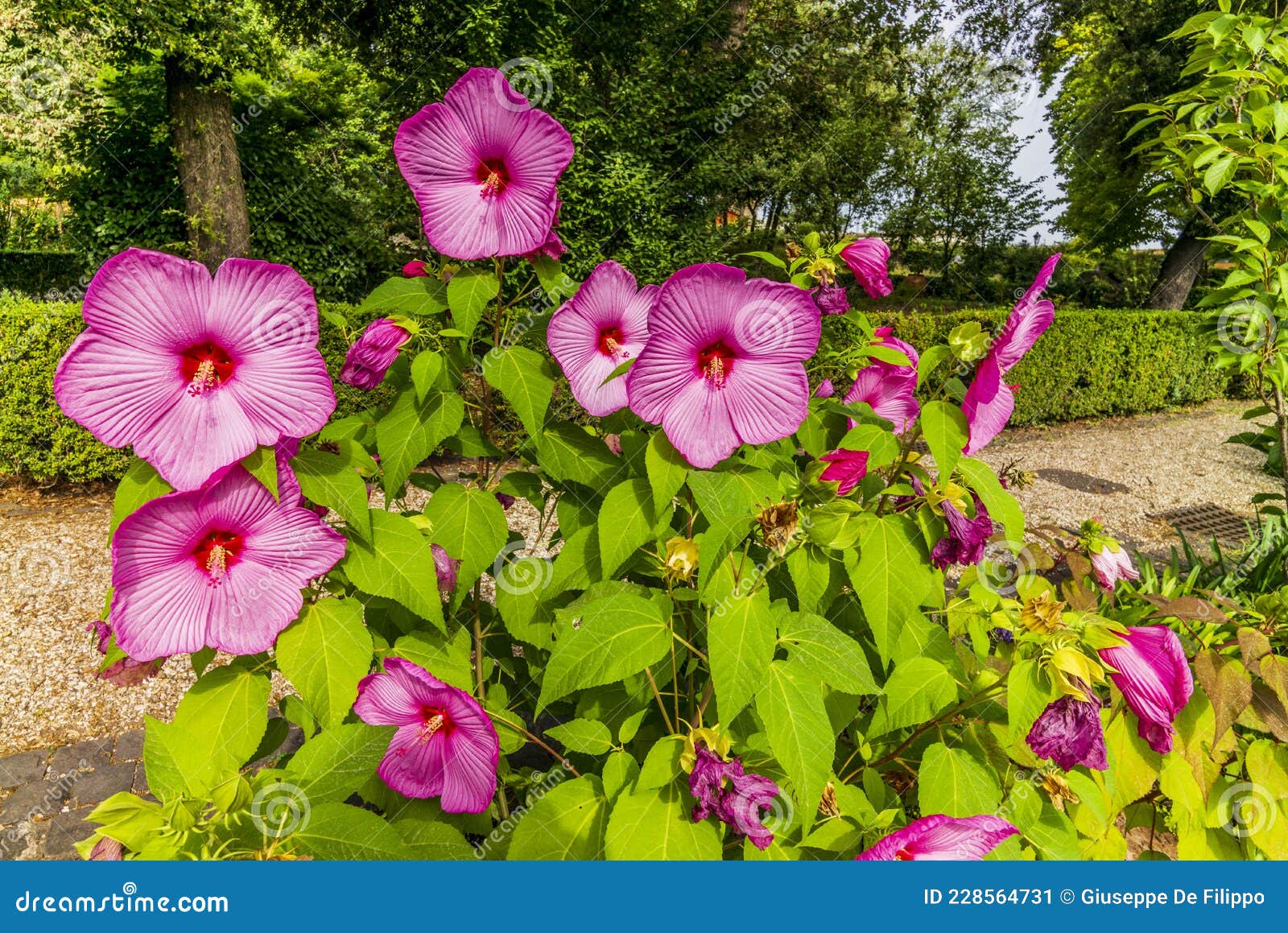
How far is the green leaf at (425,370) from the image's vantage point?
1.03 m

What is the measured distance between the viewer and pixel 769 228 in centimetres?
1590

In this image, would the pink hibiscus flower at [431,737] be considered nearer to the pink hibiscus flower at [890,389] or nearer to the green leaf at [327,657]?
the green leaf at [327,657]

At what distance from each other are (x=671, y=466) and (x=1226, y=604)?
1725mm

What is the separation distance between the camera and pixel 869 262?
1.17 m

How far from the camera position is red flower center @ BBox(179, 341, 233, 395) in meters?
0.83

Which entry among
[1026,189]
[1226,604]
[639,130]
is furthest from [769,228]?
[1226,604]

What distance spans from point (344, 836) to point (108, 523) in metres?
5.88

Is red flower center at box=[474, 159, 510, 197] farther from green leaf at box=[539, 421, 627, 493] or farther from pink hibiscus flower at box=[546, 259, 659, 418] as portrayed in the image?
green leaf at box=[539, 421, 627, 493]

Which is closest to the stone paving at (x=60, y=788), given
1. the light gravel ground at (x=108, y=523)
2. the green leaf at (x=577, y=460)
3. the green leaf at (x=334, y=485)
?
the light gravel ground at (x=108, y=523)

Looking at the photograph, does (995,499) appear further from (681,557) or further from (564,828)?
(564,828)

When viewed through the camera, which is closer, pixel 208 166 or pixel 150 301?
pixel 150 301

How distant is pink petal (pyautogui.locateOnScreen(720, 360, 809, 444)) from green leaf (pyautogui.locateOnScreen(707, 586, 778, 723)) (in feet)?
0.73

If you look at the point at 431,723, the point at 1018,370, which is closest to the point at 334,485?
the point at 431,723

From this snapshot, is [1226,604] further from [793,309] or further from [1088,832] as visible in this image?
[793,309]
